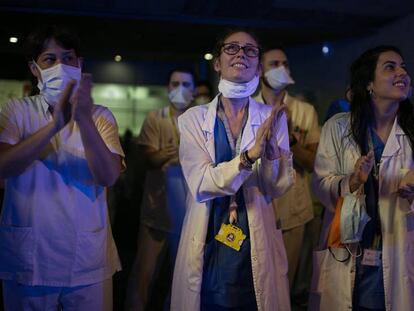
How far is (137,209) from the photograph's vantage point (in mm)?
5754

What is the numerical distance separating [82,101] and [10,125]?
41cm

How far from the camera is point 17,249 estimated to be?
1.97m

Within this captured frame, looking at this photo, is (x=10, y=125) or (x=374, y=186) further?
(x=374, y=186)

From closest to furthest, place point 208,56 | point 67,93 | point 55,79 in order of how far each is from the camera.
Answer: point 67,93 → point 55,79 → point 208,56

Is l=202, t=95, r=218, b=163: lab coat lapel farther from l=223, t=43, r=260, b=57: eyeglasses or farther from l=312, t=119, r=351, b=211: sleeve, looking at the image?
l=312, t=119, r=351, b=211: sleeve

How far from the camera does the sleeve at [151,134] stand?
3.74 metres

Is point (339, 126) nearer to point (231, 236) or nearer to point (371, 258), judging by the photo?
point (371, 258)

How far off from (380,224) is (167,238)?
1.75m

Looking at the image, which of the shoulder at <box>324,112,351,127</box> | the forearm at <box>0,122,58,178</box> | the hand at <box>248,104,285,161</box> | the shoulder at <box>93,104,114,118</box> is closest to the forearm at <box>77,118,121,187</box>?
the forearm at <box>0,122,58,178</box>

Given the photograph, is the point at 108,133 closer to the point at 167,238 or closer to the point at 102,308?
the point at 102,308

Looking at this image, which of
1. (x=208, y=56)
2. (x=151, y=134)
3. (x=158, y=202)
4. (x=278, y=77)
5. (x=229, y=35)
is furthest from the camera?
(x=208, y=56)

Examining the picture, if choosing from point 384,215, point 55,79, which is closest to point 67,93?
point 55,79

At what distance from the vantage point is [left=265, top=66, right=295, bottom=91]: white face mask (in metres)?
3.45

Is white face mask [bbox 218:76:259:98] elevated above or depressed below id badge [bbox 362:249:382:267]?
above
